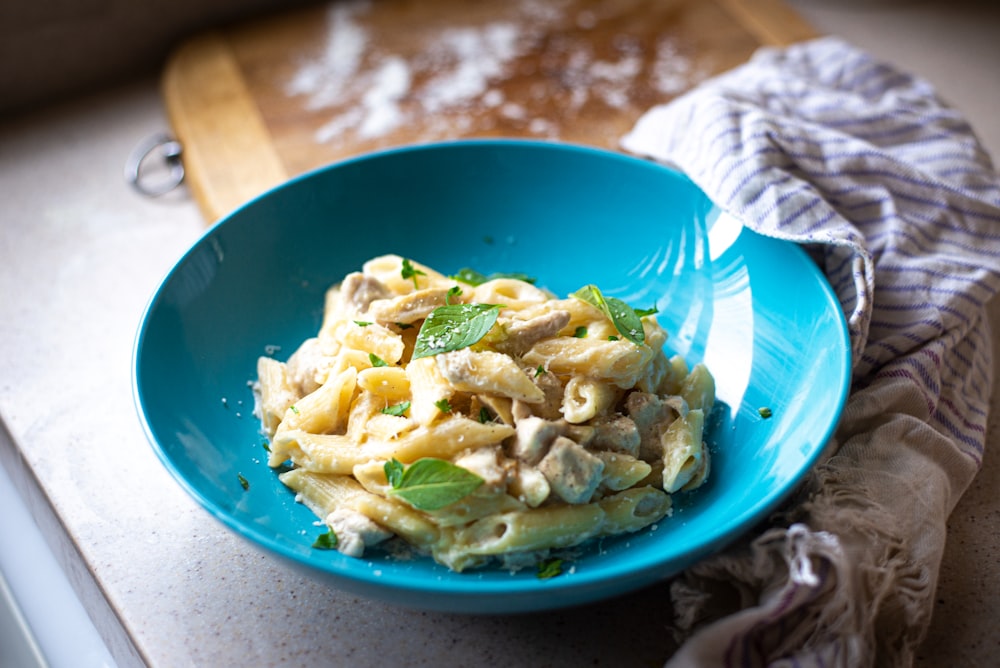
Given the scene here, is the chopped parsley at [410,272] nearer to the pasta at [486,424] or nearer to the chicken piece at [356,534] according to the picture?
the pasta at [486,424]

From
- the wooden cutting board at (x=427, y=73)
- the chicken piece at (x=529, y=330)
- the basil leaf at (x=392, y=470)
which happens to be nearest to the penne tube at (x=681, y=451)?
the chicken piece at (x=529, y=330)

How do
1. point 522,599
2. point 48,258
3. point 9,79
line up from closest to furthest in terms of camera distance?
point 522,599 → point 48,258 → point 9,79

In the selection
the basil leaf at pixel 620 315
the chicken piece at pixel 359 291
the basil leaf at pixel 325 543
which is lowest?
the basil leaf at pixel 325 543

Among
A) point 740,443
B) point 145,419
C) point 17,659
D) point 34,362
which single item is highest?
point 145,419

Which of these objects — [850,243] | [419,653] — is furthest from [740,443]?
[419,653]

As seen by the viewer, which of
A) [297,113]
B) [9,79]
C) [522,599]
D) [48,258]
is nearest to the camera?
[522,599]

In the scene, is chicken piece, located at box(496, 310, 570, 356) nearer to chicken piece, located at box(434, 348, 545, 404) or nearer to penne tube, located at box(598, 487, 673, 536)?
chicken piece, located at box(434, 348, 545, 404)

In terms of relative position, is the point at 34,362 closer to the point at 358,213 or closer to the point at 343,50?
the point at 358,213

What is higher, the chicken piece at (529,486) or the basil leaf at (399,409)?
the basil leaf at (399,409)
